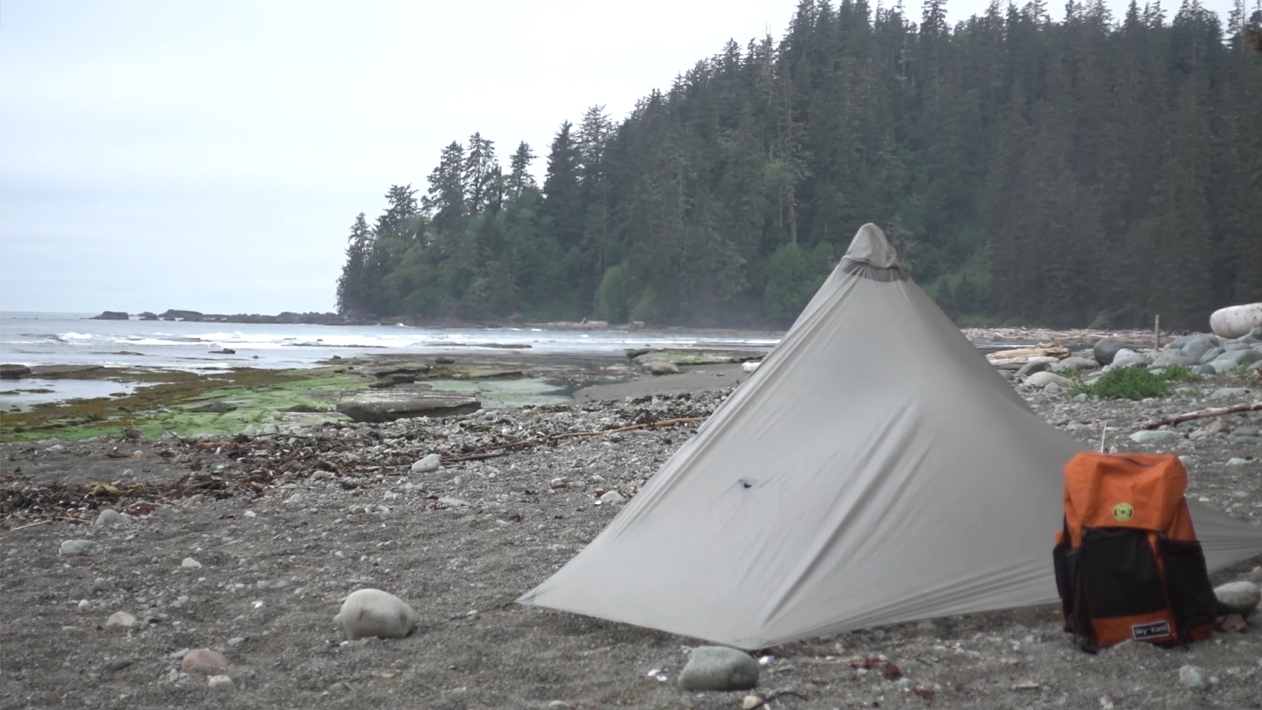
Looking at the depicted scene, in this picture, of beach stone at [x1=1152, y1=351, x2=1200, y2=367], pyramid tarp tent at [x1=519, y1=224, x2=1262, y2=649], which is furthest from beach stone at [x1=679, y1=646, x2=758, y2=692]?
beach stone at [x1=1152, y1=351, x2=1200, y2=367]

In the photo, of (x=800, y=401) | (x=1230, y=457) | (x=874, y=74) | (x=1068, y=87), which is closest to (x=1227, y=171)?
(x=1068, y=87)

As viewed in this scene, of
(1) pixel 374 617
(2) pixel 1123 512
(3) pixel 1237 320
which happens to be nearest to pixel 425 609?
(1) pixel 374 617

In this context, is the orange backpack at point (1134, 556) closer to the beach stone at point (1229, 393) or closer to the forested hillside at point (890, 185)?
the beach stone at point (1229, 393)

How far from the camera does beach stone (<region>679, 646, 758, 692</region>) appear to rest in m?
3.45

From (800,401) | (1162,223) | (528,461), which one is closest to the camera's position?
(800,401)

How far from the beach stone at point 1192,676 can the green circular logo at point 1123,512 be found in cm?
51

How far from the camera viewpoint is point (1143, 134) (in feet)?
239

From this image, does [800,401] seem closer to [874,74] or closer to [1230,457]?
[1230,457]

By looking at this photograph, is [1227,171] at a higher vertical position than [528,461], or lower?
higher

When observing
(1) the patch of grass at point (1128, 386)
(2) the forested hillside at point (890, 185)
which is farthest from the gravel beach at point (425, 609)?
(2) the forested hillside at point (890, 185)

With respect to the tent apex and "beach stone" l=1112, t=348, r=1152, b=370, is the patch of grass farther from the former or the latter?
the tent apex

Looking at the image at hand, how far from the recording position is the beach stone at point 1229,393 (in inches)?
432

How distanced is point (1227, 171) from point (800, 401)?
235ft

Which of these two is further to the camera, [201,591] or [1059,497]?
[201,591]
